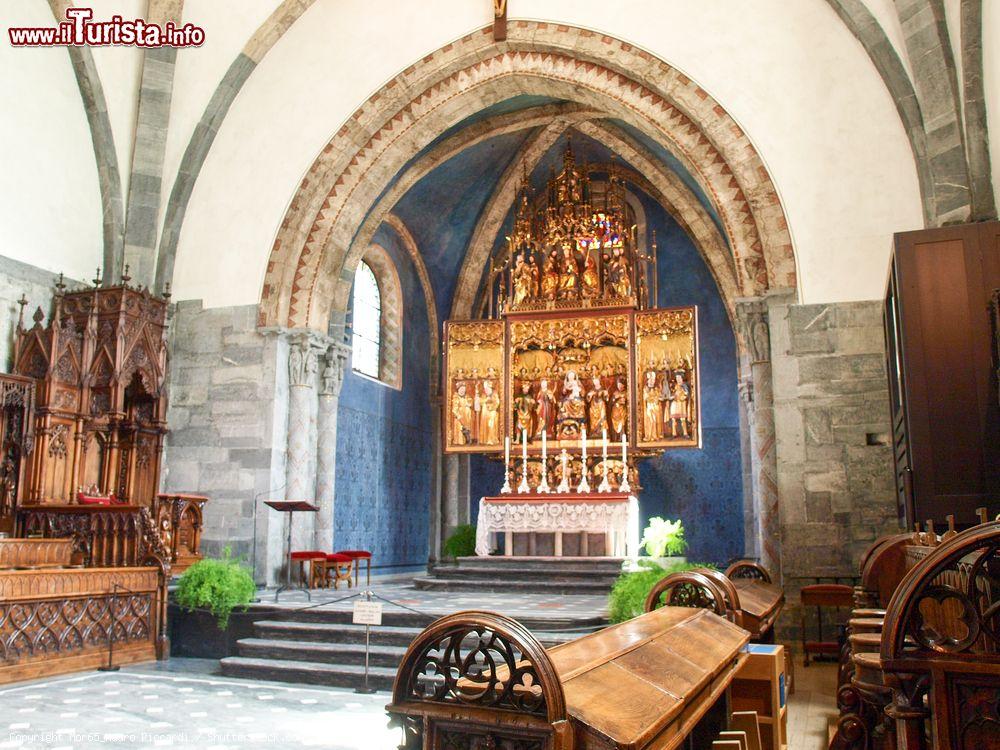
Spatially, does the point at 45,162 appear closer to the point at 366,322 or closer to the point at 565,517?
the point at 366,322

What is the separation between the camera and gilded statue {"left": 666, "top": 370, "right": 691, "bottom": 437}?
13.1 meters

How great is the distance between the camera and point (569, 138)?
51.6ft

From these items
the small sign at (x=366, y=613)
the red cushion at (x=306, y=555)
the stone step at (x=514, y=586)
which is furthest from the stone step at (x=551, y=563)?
the small sign at (x=366, y=613)

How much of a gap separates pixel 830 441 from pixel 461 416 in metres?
6.21

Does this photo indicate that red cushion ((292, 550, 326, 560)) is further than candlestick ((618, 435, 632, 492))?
No

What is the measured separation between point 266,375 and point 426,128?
13.7ft

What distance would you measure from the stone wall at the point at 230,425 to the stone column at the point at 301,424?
112 mm

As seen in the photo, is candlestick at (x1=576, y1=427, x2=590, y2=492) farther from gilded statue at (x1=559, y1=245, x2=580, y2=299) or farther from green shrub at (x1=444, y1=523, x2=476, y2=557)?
green shrub at (x1=444, y1=523, x2=476, y2=557)

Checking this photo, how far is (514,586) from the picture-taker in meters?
11.6

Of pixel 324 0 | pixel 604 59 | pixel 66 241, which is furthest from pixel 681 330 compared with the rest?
pixel 66 241

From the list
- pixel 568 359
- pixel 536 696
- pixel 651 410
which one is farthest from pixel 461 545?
pixel 536 696

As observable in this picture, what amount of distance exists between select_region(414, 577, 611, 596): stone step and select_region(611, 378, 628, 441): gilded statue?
3180 millimetres

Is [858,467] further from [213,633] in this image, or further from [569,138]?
[569,138]

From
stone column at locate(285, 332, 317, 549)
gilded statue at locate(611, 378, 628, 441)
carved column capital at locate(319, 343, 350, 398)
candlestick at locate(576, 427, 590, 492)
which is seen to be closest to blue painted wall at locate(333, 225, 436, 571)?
carved column capital at locate(319, 343, 350, 398)
